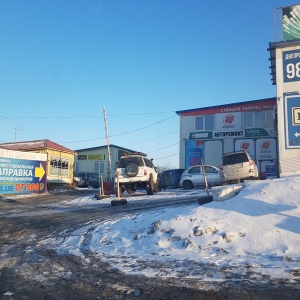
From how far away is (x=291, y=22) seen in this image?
1850 cm

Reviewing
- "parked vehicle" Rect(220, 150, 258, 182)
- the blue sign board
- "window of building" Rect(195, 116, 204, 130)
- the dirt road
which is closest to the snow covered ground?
the dirt road

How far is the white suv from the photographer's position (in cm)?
1653

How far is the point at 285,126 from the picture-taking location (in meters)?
17.9

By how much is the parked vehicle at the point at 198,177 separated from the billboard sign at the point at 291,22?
25.9 feet

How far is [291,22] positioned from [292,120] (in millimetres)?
5162

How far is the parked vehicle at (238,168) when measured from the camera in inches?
649

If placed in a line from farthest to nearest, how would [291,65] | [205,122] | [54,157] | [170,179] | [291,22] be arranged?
[205,122]
[54,157]
[170,179]
[291,22]
[291,65]

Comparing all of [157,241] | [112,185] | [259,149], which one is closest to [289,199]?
[157,241]

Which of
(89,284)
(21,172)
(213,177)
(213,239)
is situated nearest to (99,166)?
(21,172)

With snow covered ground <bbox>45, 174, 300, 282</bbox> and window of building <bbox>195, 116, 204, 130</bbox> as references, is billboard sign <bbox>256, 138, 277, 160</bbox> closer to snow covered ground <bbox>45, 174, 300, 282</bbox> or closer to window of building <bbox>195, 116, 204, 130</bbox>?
window of building <bbox>195, 116, 204, 130</bbox>

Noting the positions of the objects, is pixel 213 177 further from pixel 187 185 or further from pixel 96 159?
pixel 96 159

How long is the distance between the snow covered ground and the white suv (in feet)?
25.6

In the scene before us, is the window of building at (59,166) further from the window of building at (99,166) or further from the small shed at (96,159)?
the window of building at (99,166)

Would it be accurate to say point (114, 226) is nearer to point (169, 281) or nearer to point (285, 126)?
point (169, 281)
